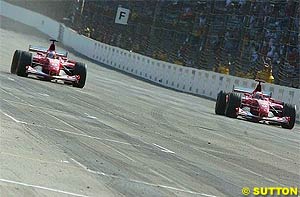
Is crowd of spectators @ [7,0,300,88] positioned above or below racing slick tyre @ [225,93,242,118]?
above

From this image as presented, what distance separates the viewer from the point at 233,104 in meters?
20.7

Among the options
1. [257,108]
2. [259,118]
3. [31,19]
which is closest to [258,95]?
[257,108]

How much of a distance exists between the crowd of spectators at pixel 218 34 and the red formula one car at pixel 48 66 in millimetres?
8586

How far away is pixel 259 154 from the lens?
14430 millimetres

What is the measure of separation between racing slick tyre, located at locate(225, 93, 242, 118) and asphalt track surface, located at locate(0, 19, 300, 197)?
257 millimetres

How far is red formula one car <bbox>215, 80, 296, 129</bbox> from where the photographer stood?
68.4 feet

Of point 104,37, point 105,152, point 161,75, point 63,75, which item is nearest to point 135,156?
point 105,152

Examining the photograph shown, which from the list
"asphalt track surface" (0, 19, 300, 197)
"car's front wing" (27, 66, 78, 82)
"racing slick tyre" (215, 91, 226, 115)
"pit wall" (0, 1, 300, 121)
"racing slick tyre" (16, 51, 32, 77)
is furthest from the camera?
"pit wall" (0, 1, 300, 121)

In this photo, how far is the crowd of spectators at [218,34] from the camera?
2803 cm

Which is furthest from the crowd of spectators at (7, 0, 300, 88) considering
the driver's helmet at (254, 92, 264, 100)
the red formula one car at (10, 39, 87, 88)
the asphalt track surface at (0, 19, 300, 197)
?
the red formula one car at (10, 39, 87, 88)

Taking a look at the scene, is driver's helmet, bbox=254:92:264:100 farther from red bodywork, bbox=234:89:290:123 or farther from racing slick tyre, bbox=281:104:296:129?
racing slick tyre, bbox=281:104:296:129

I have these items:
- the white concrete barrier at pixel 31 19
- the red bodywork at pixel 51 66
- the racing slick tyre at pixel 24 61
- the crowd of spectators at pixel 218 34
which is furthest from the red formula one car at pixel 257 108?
the white concrete barrier at pixel 31 19

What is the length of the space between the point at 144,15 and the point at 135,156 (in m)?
32.0

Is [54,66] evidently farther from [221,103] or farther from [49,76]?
[221,103]
